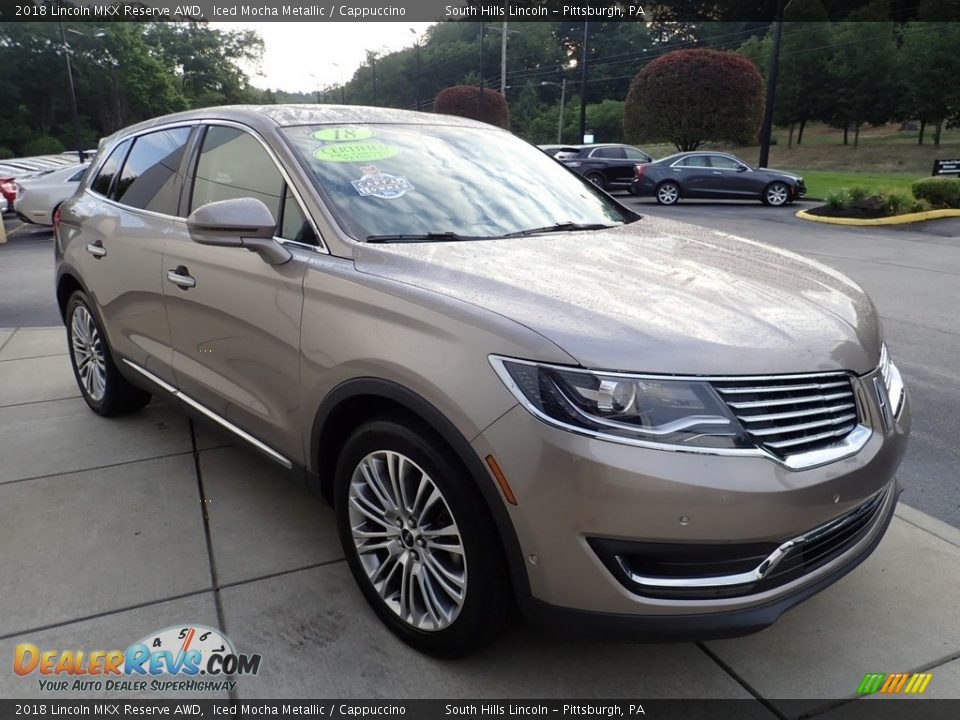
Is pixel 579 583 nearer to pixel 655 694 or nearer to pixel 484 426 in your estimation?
pixel 484 426

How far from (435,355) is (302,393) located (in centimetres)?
75

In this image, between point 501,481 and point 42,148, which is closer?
point 501,481

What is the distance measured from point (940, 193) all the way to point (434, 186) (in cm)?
1655

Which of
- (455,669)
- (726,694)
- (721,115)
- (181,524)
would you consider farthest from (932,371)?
(721,115)

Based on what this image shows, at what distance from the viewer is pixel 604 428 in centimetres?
191

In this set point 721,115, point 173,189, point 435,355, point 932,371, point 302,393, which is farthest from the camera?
point 721,115

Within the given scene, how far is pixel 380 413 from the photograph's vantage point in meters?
2.43

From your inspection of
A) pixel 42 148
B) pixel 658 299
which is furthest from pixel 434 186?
pixel 42 148

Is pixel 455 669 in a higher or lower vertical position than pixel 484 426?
lower

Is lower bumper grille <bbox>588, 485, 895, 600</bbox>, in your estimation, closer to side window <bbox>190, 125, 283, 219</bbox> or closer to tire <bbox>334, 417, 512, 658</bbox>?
tire <bbox>334, 417, 512, 658</bbox>

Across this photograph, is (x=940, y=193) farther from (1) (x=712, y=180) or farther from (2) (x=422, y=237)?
(2) (x=422, y=237)

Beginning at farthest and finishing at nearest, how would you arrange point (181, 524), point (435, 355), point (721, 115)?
point (721, 115) → point (181, 524) → point (435, 355)

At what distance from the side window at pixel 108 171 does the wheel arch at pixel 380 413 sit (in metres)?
2.61

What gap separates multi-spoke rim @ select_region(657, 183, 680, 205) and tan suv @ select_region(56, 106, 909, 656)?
1873 centimetres
